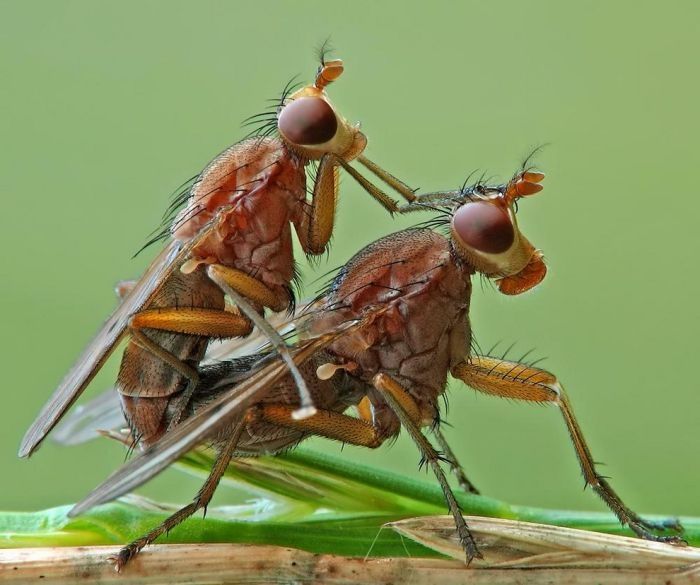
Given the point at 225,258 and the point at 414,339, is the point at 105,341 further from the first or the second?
the point at 414,339

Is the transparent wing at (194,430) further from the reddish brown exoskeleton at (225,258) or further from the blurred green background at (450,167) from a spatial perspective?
the blurred green background at (450,167)

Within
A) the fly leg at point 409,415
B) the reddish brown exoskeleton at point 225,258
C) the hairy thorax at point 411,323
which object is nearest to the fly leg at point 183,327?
the reddish brown exoskeleton at point 225,258

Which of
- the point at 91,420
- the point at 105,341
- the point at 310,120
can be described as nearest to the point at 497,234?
the point at 310,120

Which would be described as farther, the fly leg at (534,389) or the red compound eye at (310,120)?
the red compound eye at (310,120)

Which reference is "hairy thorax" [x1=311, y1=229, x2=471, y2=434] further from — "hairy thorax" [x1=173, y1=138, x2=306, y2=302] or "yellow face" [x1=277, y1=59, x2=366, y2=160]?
"yellow face" [x1=277, y1=59, x2=366, y2=160]

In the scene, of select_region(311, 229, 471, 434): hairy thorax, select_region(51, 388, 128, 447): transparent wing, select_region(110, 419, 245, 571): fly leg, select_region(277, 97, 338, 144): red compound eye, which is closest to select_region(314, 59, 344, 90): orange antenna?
select_region(277, 97, 338, 144): red compound eye

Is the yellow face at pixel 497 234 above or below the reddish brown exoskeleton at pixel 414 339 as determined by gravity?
above

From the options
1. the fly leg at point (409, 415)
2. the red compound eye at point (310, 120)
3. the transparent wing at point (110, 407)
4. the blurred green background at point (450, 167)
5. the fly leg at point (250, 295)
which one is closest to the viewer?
the fly leg at point (409, 415)

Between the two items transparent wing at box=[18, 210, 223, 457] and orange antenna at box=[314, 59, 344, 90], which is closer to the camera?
transparent wing at box=[18, 210, 223, 457]
